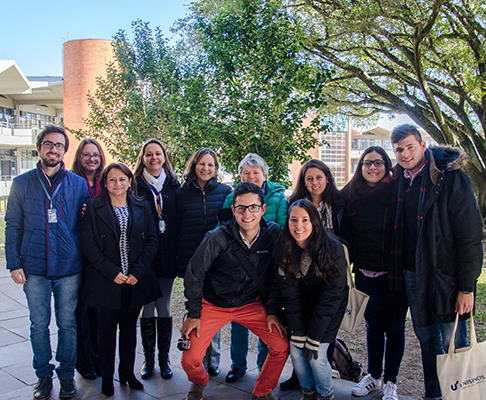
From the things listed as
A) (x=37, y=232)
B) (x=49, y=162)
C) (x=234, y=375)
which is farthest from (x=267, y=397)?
(x=49, y=162)

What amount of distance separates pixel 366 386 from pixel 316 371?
0.57 meters

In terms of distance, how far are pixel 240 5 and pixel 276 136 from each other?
184 centimetres

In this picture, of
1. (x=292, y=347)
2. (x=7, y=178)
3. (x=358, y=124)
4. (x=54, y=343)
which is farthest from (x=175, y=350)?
(x=7, y=178)

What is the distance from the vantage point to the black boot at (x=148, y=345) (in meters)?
3.63

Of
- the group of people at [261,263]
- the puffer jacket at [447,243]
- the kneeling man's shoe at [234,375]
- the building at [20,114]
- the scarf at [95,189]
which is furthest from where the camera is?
the building at [20,114]

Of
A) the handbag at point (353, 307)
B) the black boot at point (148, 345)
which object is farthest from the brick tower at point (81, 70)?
the handbag at point (353, 307)

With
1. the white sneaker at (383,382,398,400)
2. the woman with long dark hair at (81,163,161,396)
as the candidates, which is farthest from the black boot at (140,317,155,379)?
the white sneaker at (383,382,398,400)

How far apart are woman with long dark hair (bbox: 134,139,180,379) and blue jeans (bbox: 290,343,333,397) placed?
49.0 inches

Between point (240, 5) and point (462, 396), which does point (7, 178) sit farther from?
point (462, 396)

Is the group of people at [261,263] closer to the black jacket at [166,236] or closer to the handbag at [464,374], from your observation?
the black jacket at [166,236]

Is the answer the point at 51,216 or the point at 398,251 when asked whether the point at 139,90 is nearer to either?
the point at 51,216

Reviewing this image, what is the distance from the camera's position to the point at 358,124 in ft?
54.6

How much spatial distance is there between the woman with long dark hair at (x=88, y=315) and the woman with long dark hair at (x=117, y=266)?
1.01 ft

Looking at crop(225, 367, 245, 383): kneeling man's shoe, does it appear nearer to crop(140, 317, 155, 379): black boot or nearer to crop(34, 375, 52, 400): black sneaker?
crop(140, 317, 155, 379): black boot
